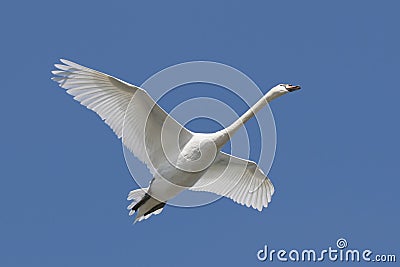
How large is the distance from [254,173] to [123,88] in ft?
19.7

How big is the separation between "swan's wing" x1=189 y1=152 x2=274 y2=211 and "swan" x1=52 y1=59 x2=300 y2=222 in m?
1.06

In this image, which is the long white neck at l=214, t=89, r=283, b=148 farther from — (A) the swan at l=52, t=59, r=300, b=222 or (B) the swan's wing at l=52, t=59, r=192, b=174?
(B) the swan's wing at l=52, t=59, r=192, b=174

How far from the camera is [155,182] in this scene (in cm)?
3244

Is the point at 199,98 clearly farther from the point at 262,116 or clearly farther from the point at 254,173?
the point at 254,173

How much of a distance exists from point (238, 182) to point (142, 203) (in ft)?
12.2

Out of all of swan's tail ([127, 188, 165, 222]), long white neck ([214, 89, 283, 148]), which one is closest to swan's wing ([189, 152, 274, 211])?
swan's tail ([127, 188, 165, 222])

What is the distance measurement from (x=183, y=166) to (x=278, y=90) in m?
3.98

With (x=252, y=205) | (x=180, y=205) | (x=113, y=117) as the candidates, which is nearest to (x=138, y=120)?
(x=113, y=117)

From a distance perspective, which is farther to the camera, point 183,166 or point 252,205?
point 252,205

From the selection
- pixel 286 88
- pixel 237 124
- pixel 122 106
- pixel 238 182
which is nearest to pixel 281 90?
pixel 286 88

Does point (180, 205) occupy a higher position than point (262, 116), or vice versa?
point (262, 116)

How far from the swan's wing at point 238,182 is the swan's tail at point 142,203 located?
1512 millimetres

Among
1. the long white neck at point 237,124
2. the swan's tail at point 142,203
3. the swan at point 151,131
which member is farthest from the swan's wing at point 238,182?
the long white neck at point 237,124

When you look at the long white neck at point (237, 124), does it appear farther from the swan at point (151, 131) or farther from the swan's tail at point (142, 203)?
the swan's tail at point (142, 203)
